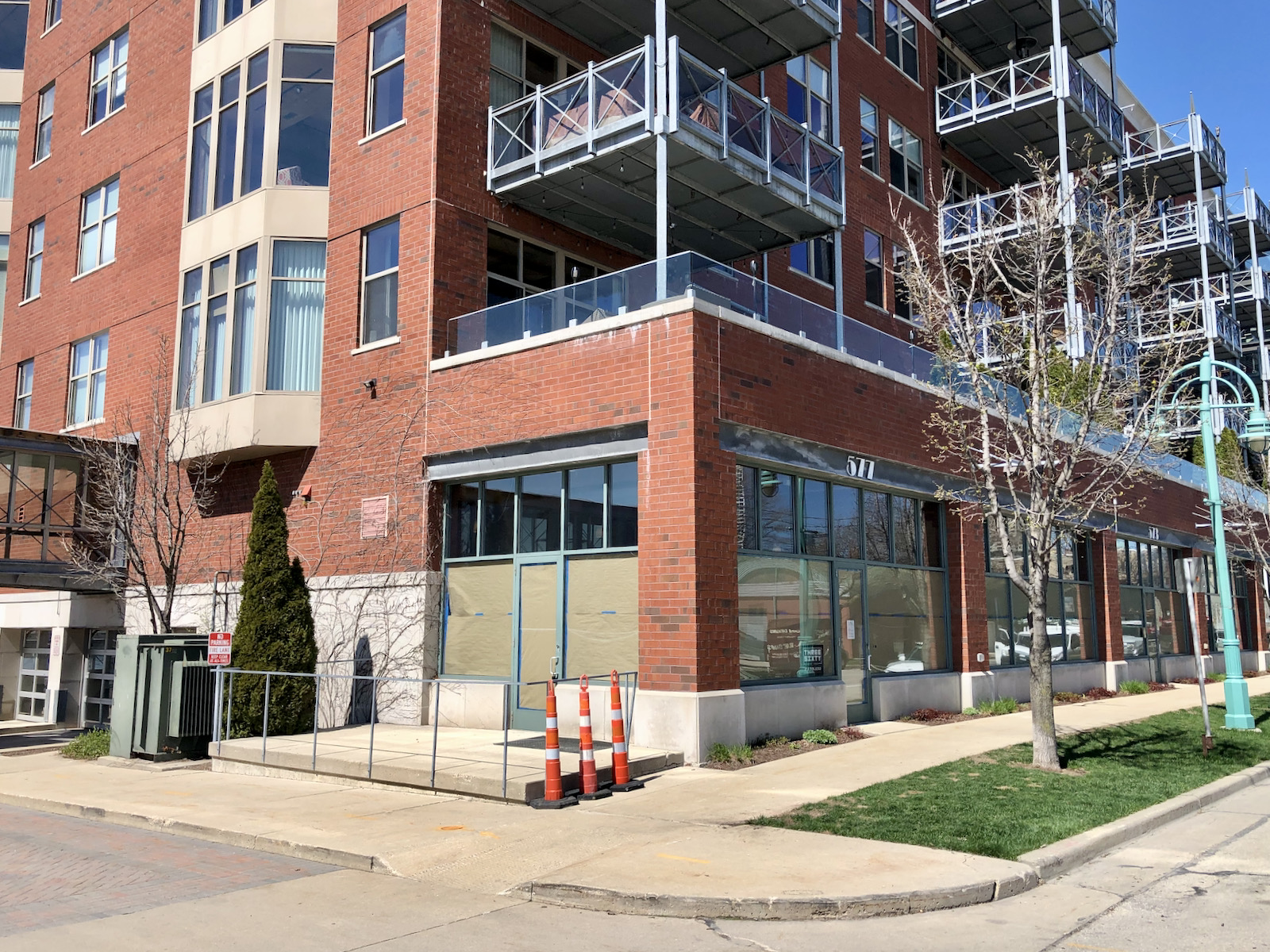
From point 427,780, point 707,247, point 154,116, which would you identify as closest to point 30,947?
point 427,780

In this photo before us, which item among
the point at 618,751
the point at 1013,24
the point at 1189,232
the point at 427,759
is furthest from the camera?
the point at 1189,232

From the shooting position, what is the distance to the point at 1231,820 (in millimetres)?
9883

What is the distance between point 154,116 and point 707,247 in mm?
11703

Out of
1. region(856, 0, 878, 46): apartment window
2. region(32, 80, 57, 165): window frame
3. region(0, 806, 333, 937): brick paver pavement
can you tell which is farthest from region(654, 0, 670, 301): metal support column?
region(32, 80, 57, 165): window frame

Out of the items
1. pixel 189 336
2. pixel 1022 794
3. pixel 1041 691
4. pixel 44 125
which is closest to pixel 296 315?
pixel 189 336

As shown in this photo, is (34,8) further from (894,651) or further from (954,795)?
(954,795)

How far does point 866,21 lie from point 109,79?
17.2m

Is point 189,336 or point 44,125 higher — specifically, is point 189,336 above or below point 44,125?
below

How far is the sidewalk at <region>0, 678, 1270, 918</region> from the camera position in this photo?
712 centimetres

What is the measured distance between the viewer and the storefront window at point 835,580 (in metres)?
14.2

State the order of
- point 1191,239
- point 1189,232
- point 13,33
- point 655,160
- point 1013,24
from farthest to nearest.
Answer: point 1189,232
point 1191,239
point 13,33
point 1013,24
point 655,160

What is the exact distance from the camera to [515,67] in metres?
17.6

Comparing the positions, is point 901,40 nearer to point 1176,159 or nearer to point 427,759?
point 1176,159

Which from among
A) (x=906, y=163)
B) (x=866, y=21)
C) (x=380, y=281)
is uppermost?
(x=866, y=21)
